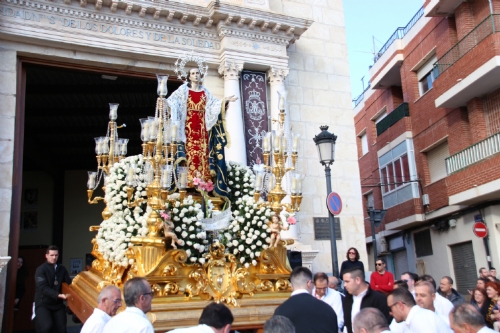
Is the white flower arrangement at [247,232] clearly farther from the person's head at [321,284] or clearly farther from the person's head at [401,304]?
the person's head at [401,304]

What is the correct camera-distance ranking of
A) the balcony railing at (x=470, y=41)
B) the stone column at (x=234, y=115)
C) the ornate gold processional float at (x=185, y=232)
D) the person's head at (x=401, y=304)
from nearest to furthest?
the person's head at (x=401, y=304) → the ornate gold processional float at (x=185, y=232) → the stone column at (x=234, y=115) → the balcony railing at (x=470, y=41)

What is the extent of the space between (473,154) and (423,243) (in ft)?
18.3

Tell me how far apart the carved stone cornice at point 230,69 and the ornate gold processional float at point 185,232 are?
4.61m

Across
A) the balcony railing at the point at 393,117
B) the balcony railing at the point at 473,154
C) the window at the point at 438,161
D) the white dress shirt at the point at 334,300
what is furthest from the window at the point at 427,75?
the white dress shirt at the point at 334,300

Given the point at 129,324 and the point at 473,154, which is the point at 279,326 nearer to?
the point at 129,324

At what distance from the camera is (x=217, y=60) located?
39.8ft

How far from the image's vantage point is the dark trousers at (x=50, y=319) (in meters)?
7.12

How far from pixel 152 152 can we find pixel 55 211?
12.6 m

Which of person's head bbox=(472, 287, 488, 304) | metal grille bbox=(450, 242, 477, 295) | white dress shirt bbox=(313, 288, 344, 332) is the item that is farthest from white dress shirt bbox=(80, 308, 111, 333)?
metal grille bbox=(450, 242, 477, 295)

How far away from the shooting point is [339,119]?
1345cm

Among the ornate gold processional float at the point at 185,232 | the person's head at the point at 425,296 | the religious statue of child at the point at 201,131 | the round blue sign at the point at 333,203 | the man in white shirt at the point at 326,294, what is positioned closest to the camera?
the person's head at the point at 425,296

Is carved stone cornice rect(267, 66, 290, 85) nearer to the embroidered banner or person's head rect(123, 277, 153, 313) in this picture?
the embroidered banner

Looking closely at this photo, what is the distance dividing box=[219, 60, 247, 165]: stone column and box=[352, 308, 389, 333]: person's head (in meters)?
8.05

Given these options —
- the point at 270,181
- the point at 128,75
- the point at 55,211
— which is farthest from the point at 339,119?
the point at 55,211
